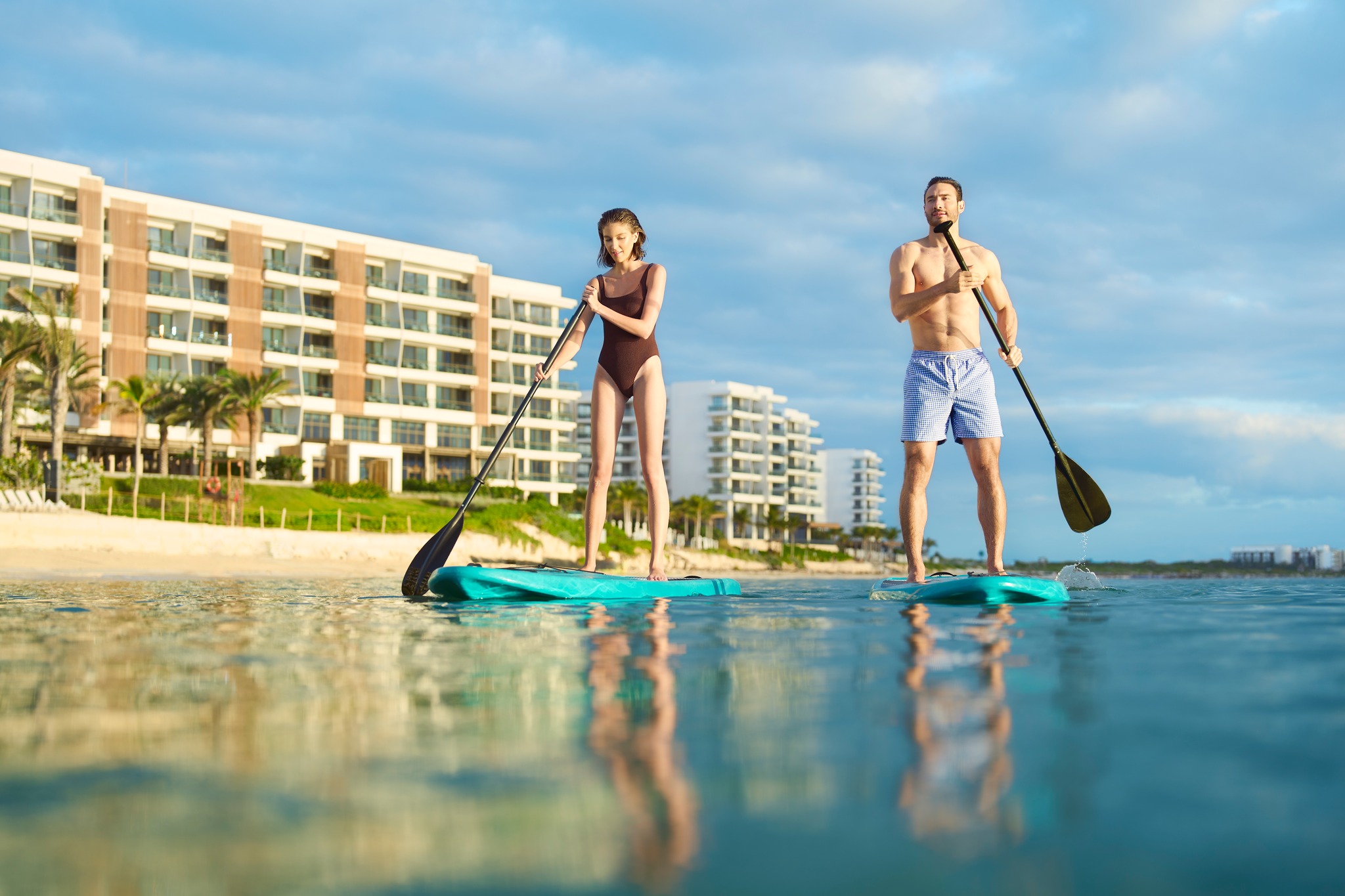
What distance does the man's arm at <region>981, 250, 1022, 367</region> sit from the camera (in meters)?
7.31

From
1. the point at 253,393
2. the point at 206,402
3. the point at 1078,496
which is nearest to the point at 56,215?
the point at 206,402

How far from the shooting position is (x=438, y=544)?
7.22 m

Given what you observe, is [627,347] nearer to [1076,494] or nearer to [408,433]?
[1076,494]

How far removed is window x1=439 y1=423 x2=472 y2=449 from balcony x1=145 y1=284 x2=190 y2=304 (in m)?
17.7

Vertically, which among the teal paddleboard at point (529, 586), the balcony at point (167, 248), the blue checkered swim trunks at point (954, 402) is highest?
the balcony at point (167, 248)

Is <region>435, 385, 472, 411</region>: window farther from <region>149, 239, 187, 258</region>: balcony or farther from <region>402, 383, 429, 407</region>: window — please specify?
<region>149, 239, 187, 258</region>: balcony

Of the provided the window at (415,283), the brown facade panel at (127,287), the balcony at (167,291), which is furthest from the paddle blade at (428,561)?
the window at (415,283)

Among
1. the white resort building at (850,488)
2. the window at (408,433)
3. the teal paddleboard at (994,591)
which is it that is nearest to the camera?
the teal paddleboard at (994,591)

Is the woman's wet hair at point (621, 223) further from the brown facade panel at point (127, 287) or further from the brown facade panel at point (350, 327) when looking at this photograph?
the brown facade panel at point (350, 327)

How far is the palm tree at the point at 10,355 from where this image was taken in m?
38.8

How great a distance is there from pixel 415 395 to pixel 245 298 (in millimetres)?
12559

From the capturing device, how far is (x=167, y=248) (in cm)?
5916

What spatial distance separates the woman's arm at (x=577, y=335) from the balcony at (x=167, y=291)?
58423 mm

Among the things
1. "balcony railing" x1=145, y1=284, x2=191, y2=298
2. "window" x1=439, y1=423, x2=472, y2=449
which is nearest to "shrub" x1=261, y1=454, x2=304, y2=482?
"balcony railing" x1=145, y1=284, x2=191, y2=298
